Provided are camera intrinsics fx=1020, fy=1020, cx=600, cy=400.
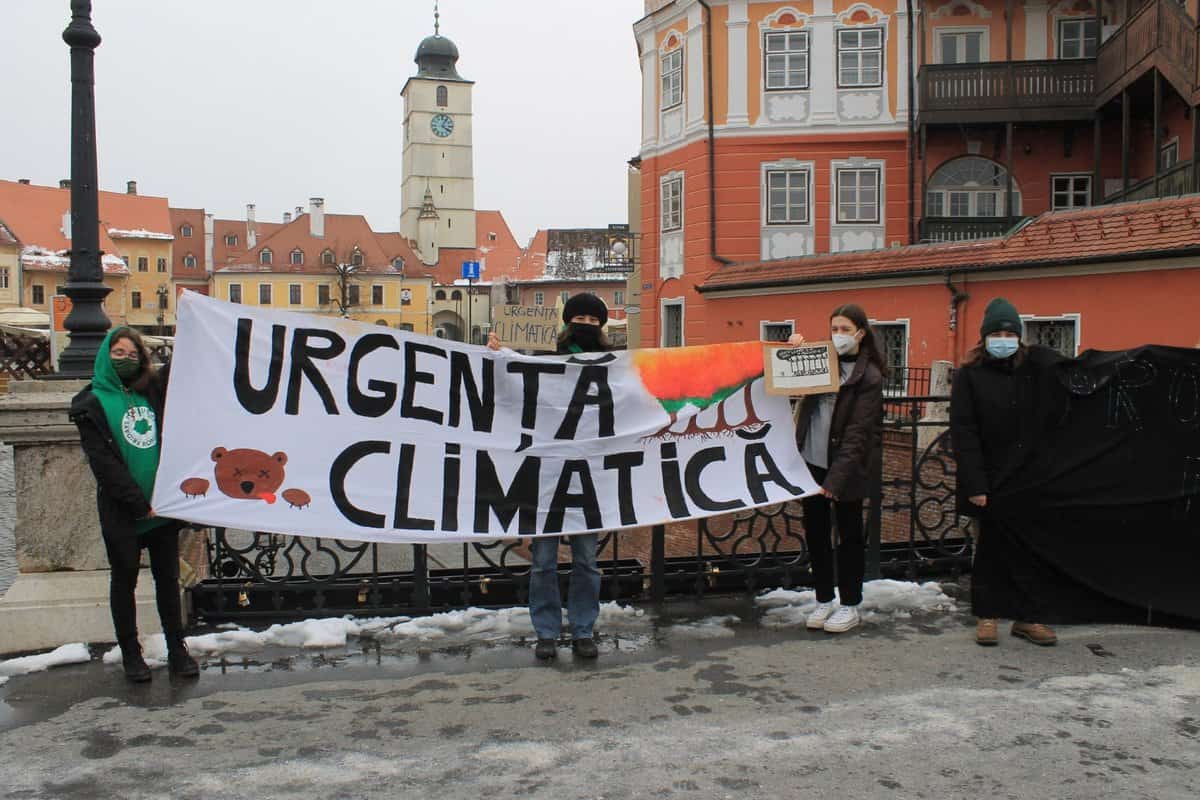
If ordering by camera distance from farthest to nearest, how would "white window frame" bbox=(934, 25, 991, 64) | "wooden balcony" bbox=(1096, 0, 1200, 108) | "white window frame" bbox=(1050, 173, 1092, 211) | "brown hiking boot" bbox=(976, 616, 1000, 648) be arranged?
"white window frame" bbox=(934, 25, 991, 64), "white window frame" bbox=(1050, 173, 1092, 211), "wooden balcony" bbox=(1096, 0, 1200, 108), "brown hiking boot" bbox=(976, 616, 1000, 648)

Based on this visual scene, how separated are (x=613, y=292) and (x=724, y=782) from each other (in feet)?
341

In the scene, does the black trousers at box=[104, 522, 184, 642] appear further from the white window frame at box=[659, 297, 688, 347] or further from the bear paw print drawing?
the white window frame at box=[659, 297, 688, 347]

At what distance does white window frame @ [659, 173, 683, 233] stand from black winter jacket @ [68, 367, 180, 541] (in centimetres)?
2600

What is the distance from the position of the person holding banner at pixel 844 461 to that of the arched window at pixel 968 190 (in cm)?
2386

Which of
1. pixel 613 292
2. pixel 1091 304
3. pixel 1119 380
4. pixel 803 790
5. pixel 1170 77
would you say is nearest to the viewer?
pixel 803 790

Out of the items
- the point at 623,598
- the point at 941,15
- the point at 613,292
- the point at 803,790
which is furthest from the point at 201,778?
the point at 613,292

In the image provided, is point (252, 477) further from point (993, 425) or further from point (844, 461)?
point (993, 425)

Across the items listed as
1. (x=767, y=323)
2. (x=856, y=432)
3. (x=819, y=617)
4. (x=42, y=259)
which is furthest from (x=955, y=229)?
(x=42, y=259)

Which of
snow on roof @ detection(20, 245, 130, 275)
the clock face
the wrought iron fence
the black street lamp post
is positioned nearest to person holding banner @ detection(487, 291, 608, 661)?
the wrought iron fence

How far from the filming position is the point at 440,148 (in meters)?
120

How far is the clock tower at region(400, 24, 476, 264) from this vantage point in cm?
11944

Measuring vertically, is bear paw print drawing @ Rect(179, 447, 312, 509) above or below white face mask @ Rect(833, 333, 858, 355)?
below

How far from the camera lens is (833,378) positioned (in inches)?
245

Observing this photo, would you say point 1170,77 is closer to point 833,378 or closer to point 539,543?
point 833,378
